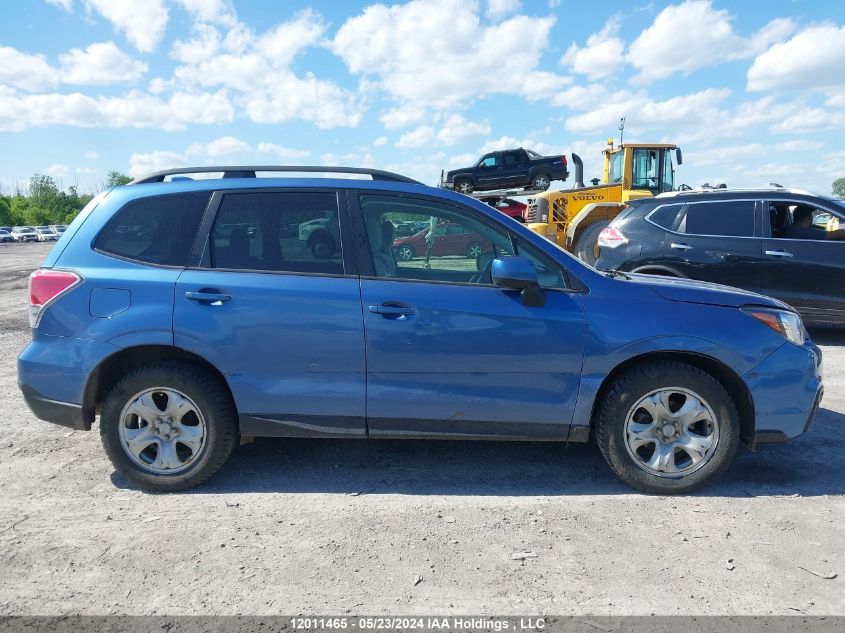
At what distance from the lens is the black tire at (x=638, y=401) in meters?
3.54

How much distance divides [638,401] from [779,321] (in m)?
0.99

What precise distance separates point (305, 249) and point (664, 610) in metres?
2.61

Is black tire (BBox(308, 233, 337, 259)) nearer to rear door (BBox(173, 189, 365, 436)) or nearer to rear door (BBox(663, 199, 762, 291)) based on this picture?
rear door (BBox(173, 189, 365, 436))

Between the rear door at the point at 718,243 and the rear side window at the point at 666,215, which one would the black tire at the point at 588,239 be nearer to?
the rear side window at the point at 666,215

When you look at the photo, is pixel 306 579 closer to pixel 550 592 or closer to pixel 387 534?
pixel 387 534

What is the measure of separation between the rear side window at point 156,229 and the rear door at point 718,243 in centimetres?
594

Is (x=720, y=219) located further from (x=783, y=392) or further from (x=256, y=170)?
(x=256, y=170)

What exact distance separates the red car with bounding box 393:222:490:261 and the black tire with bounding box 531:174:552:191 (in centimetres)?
2134

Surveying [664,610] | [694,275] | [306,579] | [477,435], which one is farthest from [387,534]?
[694,275]

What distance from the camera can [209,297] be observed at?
141 inches

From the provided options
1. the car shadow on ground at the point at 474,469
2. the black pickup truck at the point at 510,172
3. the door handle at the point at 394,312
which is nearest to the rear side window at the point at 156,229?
the door handle at the point at 394,312

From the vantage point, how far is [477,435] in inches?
143

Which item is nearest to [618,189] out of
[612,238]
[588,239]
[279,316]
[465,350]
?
[588,239]

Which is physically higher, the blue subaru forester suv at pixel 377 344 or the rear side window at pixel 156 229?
the rear side window at pixel 156 229
